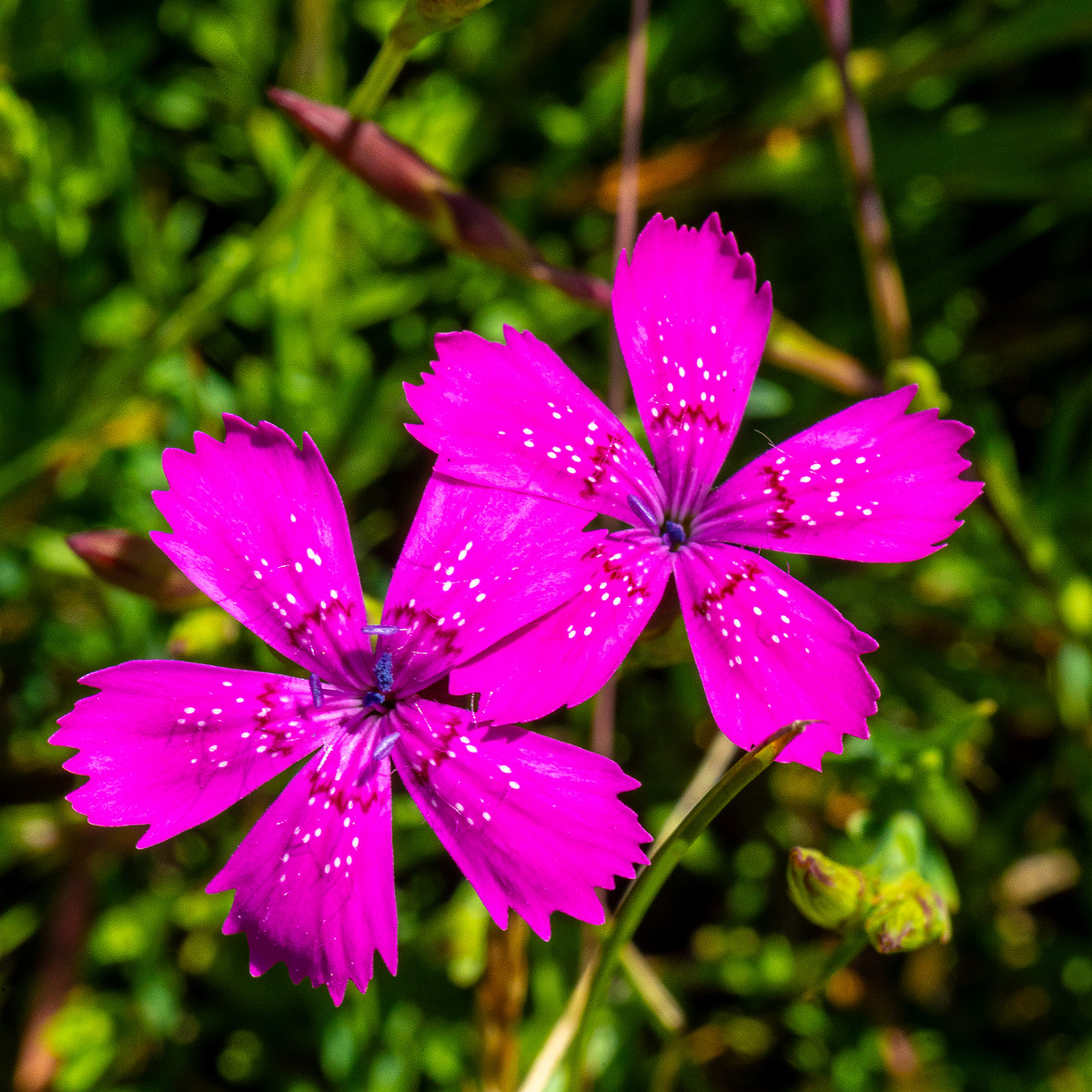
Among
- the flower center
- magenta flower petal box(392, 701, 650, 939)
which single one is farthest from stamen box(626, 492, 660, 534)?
magenta flower petal box(392, 701, 650, 939)

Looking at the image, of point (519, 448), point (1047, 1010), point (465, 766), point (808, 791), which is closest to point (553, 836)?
point (465, 766)

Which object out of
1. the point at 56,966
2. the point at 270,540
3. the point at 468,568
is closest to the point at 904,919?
the point at 468,568

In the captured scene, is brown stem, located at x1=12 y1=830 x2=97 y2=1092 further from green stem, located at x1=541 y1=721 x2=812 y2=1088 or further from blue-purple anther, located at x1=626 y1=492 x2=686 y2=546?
blue-purple anther, located at x1=626 y1=492 x2=686 y2=546

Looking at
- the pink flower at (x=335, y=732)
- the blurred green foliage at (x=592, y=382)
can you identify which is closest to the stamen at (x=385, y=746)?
the pink flower at (x=335, y=732)

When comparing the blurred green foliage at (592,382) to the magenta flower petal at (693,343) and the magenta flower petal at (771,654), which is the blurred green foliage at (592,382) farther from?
the magenta flower petal at (771,654)

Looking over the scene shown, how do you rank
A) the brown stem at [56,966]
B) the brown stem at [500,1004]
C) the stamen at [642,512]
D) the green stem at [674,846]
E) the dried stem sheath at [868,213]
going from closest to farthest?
the green stem at [674,846] → the stamen at [642,512] → the brown stem at [500,1004] → the dried stem sheath at [868,213] → the brown stem at [56,966]

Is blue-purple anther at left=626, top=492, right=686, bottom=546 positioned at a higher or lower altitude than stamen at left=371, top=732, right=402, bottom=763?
higher
